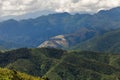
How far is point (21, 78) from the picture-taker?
199000 mm

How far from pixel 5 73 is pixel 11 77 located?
26.5 feet

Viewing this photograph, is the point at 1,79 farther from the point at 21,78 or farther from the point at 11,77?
the point at 21,78

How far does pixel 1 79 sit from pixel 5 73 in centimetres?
1364

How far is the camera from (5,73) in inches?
7598

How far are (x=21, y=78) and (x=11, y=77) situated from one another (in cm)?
1330

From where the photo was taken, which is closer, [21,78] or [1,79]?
[1,79]

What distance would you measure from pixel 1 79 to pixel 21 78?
21557 millimetres

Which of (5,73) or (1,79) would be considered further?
(5,73)

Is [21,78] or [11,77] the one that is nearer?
[11,77]

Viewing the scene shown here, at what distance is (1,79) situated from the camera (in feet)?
589

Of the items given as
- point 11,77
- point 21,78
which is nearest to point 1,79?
point 11,77
